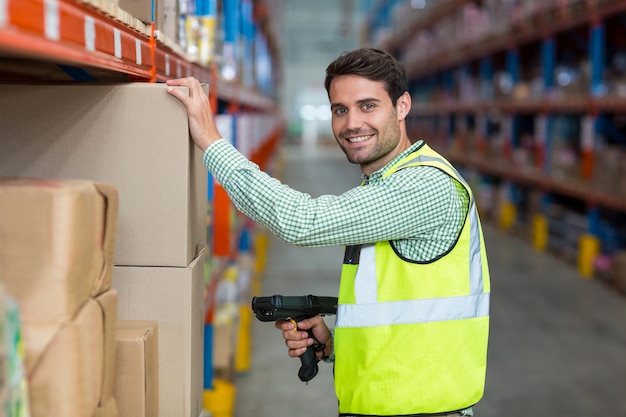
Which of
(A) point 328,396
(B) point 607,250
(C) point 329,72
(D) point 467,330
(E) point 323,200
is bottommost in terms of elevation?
(A) point 328,396

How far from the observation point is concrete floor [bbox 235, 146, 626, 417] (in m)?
4.02

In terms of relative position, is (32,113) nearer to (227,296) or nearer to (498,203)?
(227,296)

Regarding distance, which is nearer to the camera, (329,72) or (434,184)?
(434,184)

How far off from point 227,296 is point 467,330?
289cm

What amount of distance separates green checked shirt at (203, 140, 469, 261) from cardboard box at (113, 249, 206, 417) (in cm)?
22

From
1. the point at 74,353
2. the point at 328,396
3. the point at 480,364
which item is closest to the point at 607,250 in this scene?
the point at 328,396

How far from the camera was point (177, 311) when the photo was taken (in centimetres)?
166

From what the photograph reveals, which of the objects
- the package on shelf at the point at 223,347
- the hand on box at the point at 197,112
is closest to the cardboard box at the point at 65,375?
the hand on box at the point at 197,112

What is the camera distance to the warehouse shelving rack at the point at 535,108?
23.4ft

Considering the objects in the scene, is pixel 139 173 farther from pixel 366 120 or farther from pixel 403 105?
pixel 403 105

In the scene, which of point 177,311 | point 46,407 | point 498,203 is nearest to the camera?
point 46,407

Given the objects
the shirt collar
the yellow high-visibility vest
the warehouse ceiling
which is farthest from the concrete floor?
the warehouse ceiling

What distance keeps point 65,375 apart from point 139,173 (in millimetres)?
606

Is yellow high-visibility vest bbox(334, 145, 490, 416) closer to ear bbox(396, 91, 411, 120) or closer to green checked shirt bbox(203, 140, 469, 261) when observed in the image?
green checked shirt bbox(203, 140, 469, 261)
